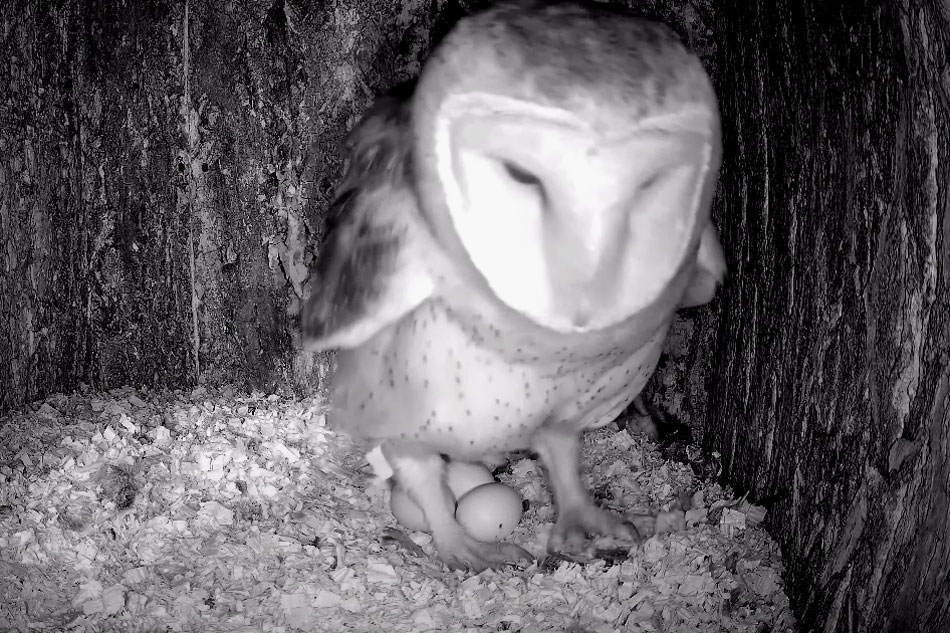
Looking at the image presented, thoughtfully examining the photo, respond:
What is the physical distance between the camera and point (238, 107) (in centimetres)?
162

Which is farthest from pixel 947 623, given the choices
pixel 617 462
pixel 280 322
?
pixel 280 322

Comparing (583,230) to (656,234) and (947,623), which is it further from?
(947,623)

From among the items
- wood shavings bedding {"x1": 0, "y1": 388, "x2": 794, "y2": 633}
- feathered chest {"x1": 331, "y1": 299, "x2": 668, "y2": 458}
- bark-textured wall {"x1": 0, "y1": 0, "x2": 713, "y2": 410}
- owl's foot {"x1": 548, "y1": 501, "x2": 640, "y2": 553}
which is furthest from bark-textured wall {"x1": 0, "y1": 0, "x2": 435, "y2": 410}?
owl's foot {"x1": 548, "y1": 501, "x2": 640, "y2": 553}

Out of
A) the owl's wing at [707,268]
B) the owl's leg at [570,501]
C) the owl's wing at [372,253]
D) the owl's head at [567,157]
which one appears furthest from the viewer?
the owl's leg at [570,501]

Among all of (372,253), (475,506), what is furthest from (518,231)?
(475,506)

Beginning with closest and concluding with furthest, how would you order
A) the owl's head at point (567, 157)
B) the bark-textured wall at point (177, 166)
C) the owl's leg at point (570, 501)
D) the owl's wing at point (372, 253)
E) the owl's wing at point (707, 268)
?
the owl's head at point (567, 157) → the owl's wing at point (372, 253) → the owl's wing at point (707, 268) → the owl's leg at point (570, 501) → the bark-textured wall at point (177, 166)

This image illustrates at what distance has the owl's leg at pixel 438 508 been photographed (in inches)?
52.5

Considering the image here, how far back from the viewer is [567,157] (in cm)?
93

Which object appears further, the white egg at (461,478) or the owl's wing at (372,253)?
the white egg at (461,478)

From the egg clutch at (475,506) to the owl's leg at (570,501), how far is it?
8 cm

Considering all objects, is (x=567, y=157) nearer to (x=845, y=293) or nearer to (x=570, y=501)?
(x=845, y=293)

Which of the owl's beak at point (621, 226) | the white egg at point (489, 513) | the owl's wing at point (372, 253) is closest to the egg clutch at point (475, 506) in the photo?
the white egg at point (489, 513)

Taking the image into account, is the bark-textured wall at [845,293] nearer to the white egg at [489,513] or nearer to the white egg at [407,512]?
the white egg at [489,513]

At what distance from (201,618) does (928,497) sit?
3.14ft
